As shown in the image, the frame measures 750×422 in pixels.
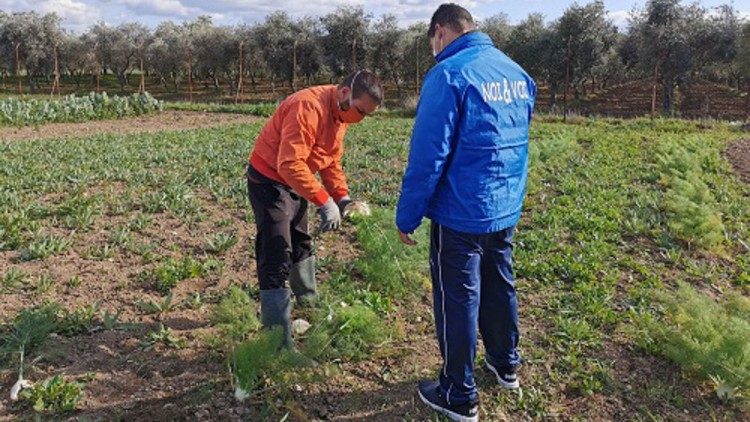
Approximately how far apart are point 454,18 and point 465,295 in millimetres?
1489

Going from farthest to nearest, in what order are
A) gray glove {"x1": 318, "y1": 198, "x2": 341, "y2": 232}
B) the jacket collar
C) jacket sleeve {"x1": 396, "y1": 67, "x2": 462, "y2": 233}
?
gray glove {"x1": 318, "y1": 198, "x2": 341, "y2": 232}, the jacket collar, jacket sleeve {"x1": 396, "y1": 67, "x2": 462, "y2": 233}

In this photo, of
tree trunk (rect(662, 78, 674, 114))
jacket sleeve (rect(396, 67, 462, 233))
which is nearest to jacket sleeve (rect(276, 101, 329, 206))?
jacket sleeve (rect(396, 67, 462, 233))

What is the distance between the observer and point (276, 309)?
397 centimetres

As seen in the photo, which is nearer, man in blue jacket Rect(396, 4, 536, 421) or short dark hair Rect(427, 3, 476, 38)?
man in blue jacket Rect(396, 4, 536, 421)

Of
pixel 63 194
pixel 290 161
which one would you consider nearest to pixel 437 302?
pixel 290 161

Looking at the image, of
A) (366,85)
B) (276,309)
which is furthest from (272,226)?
(366,85)

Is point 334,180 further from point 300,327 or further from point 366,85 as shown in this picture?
point 300,327

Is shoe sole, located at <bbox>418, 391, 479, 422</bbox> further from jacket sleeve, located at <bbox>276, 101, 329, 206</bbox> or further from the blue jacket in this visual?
jacket sleeve, located at <bbox>276, 101, 329, 206</bbox>

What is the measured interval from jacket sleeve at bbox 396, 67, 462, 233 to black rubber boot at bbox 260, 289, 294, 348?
1248 mm

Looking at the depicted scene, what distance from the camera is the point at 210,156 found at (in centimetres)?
1138

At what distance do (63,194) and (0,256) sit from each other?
2.64 meters

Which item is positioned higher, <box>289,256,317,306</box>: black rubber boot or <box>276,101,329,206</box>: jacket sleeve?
<box>276,101,329,206</box>: jacket sleeve

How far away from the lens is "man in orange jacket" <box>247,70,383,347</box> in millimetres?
3807

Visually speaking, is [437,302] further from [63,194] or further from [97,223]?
[63,194]
